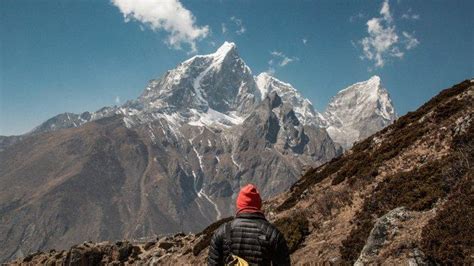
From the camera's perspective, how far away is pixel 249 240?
7.85 metres

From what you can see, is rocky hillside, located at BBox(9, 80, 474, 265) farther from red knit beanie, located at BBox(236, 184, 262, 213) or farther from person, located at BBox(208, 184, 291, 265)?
red knit beanie, located at BBox(236, 184, 262, 213)

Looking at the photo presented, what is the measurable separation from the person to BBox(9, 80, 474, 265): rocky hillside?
6.46 m

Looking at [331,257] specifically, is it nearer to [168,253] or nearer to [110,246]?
[168,253]

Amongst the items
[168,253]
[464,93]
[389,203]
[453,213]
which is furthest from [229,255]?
[168,253]

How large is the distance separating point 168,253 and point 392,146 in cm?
1996

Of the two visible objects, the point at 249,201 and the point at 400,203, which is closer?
the point at 249,201

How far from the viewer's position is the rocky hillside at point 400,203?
42.9 ft

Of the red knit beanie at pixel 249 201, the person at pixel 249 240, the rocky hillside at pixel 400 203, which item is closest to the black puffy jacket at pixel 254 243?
the person at pixel 249 240

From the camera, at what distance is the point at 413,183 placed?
61.2 ft

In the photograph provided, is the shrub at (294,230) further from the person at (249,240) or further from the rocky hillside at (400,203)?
the person at (249,240)

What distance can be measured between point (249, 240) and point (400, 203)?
1145cm

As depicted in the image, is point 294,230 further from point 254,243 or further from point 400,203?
point 254,243

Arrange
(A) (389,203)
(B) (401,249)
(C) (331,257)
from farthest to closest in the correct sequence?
(A) (389,203)
(C) (331,257)
(B) (401,249)

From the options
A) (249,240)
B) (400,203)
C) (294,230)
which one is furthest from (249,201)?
(294,230)
